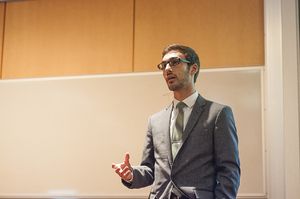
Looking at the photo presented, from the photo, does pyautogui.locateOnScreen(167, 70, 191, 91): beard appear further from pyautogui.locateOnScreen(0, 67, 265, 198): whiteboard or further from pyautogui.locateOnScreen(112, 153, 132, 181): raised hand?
pyautogui.locateOnScreen(0, 67, 265, 198): whiteboard

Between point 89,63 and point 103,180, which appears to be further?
point 89,63

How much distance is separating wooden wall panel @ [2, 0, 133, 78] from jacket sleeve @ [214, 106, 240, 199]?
1.60 meters

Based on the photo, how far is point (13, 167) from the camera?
305 cm

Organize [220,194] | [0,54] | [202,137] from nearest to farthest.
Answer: [220,194], [202,137], [0,54]

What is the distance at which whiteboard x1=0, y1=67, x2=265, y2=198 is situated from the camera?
275 cm

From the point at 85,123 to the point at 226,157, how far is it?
1792 millimetres

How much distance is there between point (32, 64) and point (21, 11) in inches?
24.8

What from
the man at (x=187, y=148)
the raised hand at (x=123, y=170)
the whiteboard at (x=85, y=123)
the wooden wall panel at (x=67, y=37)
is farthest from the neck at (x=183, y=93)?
the wooden wall panel at (x=67, y=37)

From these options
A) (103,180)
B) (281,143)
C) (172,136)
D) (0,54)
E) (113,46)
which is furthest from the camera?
(0,54)

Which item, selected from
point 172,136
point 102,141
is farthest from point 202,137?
point 102,141

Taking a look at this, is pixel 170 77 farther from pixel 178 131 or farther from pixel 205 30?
pixel 205 30

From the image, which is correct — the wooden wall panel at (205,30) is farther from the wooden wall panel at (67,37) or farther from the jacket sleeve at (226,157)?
the jacket sleeve at (226,157)

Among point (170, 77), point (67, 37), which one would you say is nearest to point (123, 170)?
point (170, 77)

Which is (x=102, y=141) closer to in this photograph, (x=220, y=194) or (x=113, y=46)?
(x=113, y=46)
